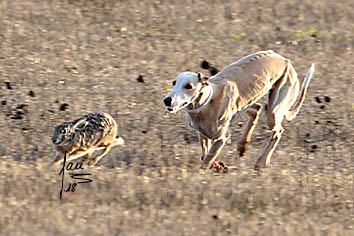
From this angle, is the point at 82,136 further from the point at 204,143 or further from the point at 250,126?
the point at 250,126

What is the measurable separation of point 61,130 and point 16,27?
6800mm

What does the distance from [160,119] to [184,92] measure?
11.6 ft

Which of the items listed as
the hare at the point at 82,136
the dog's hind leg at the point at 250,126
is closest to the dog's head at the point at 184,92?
the hare at the point at 82,136

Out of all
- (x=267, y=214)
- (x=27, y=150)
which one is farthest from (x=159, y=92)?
(x=267, y=214)

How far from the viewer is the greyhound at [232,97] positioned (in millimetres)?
8148

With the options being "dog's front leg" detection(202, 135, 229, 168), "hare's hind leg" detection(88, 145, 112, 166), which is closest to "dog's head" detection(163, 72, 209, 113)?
"dog's front leg" detection(202, 135, 229, 168)

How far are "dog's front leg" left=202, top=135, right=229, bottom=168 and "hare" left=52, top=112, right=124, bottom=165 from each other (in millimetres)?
1103

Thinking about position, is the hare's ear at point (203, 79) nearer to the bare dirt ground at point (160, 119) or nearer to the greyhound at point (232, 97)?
the greyhound at point (232, 97)

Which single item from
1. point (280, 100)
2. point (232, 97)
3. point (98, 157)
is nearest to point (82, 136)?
point (98, 157)

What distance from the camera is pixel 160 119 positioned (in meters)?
11.6

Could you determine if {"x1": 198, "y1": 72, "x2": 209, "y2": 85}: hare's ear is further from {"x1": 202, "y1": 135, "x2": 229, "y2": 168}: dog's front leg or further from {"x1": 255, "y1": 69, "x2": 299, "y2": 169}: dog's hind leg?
{"x1": 255, "y1": 69, "x2": 299, "y2": 169}: dog's hind leg

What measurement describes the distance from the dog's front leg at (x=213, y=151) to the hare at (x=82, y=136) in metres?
1.10

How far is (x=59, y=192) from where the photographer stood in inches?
313

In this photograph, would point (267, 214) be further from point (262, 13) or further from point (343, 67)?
point (262, 13)
